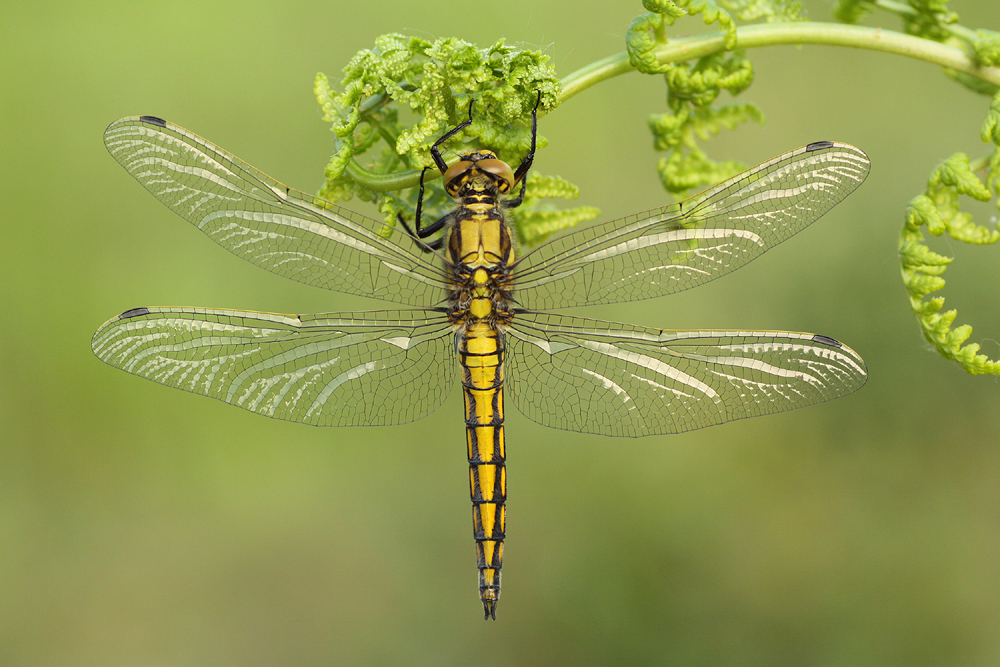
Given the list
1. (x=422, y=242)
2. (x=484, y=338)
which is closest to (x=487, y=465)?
(x=484, y=338)

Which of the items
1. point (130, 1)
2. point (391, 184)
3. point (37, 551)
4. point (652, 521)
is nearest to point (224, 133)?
point (130, 1)

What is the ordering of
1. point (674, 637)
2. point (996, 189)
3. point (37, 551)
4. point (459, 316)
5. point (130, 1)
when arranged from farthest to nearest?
point (130, 1) → point (37, 551) → point (674, 637) → point (459, 316) → point (996, 189)

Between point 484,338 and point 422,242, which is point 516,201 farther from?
point 484,338

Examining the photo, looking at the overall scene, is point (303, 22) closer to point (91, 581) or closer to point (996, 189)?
point (91, 581)

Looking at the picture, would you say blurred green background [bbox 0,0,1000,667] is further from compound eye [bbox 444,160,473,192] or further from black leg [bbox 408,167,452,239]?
compound eye [bbox 444,160,473,192]

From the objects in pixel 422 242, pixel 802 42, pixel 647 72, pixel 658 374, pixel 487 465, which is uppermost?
pixel 802 42

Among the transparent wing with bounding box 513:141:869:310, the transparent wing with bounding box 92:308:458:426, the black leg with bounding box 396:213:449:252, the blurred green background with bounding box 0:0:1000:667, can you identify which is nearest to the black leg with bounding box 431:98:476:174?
the black leg with bounding box 396:213:449:252

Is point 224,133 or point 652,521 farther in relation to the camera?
point 224,133
